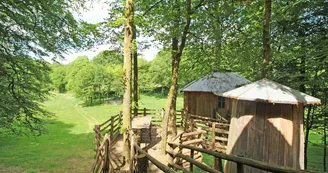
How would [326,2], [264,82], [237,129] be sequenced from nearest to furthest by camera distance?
[237,129], [264,82], [326,2]

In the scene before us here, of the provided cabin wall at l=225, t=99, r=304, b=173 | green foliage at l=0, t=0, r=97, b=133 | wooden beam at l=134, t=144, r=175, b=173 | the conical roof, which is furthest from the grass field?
cabin wall at l=225, t=99, r=304, b=173

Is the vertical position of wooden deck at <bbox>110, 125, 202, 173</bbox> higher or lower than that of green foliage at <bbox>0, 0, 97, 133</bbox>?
lower

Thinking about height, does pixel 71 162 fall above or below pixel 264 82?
below

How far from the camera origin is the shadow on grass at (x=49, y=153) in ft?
34.6

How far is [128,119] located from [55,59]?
388cm

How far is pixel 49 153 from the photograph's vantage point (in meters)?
13.2

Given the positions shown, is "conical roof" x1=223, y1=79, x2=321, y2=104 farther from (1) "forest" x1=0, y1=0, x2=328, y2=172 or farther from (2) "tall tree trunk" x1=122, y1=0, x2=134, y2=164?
(2) "tall tree trunk" x1=122, y1=0, x2=134, y2=164

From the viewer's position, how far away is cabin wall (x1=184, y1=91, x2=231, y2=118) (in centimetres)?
1734

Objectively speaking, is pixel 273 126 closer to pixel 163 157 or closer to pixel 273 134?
pixel 273 134

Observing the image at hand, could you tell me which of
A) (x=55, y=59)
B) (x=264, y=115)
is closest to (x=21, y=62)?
(x=55, y=59)

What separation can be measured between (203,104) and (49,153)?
11453 mm

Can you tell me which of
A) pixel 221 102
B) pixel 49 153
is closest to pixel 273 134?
pixel 221 102

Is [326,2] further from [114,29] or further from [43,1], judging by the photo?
[43,1]

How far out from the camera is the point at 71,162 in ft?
36.7
